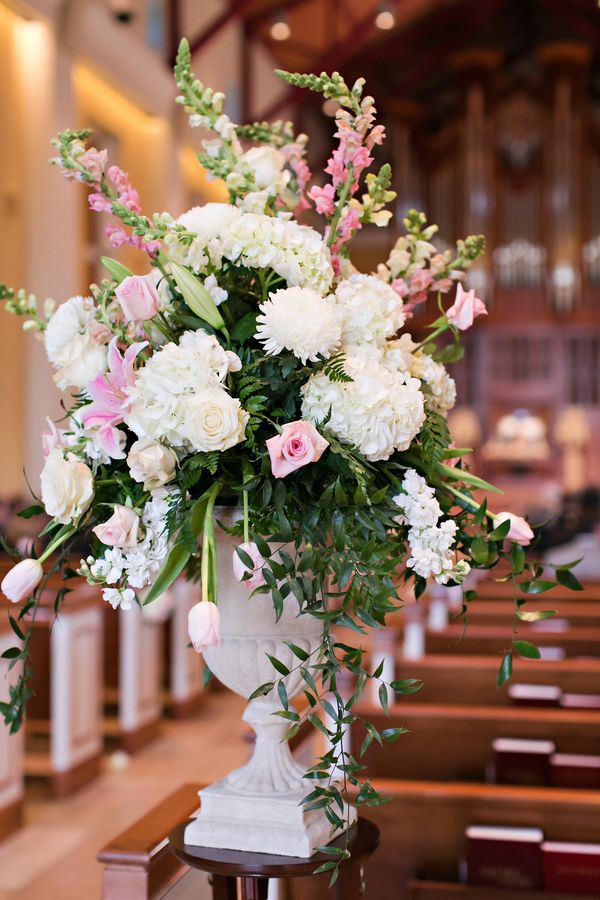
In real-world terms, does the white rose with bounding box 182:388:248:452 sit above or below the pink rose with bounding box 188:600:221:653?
above

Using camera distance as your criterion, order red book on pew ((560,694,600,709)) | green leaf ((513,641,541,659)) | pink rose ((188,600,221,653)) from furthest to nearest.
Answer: red book on pew ((560,694,600,709))
green leaf ((513,641,541,659))
pink rose ((188,600,221,653))

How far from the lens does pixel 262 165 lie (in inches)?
67.9

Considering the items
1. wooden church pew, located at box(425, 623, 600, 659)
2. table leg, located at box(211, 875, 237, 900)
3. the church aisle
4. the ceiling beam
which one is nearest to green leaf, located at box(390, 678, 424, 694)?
table leg, located at box(211, 875, 237, 900)

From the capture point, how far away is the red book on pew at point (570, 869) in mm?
2344

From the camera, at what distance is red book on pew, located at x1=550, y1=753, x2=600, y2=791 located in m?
2.70

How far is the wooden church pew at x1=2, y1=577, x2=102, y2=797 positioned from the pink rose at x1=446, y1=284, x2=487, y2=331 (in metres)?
3.12

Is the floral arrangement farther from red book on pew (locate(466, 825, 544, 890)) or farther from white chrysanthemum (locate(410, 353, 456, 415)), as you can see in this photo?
red book on pew (locate(466, 825, 544, 890))

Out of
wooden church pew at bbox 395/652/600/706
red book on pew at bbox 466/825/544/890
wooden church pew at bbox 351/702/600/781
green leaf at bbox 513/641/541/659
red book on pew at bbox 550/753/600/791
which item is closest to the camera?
green leaf at bbox 513/641/541/659

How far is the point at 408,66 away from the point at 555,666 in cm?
1362

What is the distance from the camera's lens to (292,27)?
12.2 m

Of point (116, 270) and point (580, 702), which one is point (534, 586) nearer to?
point (116, 270)

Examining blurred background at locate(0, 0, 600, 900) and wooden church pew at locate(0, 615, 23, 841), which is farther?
blurred background at locate(0, 0, 600, 900)

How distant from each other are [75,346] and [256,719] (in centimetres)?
59

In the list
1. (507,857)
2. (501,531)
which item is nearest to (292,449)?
(501,531)
